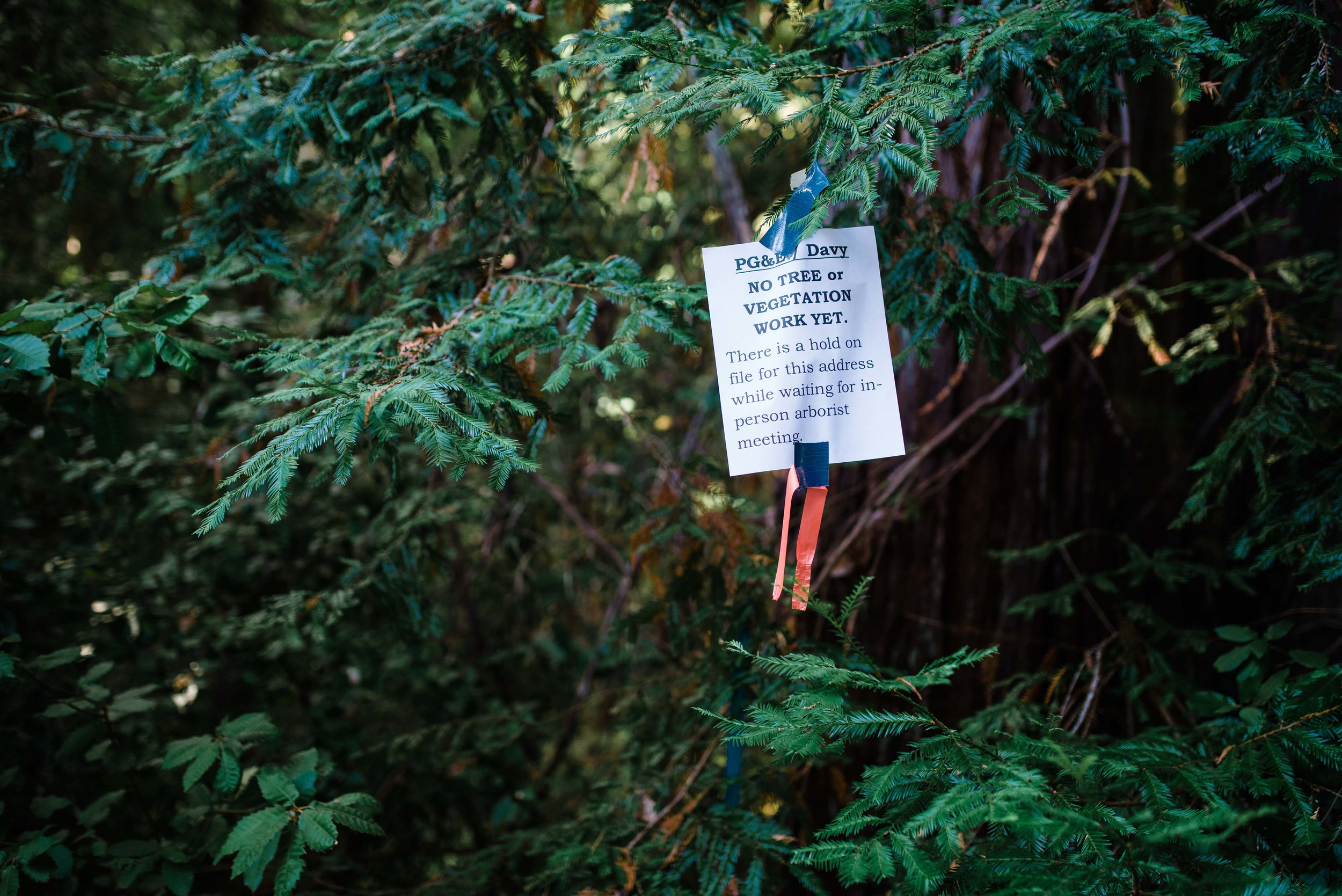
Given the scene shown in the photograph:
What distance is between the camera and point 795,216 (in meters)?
1.29

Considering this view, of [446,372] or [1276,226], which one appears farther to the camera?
[1276,226]

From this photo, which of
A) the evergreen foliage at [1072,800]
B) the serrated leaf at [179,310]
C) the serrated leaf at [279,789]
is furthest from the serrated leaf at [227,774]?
the evergreen foliage at [1072,800]

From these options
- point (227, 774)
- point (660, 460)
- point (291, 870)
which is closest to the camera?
point (291, 870)

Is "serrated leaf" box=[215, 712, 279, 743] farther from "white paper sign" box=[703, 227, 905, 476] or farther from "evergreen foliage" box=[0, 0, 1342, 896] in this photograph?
"white paper sign" box=[703, 227, 905, 476]

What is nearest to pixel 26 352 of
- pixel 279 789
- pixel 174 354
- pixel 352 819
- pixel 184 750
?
pixel 174 354

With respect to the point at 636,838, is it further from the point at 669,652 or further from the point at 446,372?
the point at 446,372

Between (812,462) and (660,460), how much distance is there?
2.82ft

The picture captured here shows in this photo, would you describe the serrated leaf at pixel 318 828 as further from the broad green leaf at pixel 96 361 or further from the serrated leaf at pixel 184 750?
the broad green leaf at pixel 96 361

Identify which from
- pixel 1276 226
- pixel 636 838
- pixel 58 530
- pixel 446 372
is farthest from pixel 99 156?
pixel 1276 226

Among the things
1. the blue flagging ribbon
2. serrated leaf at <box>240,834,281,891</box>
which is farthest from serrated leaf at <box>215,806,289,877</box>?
the blue flagging ribbon

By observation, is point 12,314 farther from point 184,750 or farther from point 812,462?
point 812,462

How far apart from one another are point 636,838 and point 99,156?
426 cm

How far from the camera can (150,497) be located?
2547 millimetres

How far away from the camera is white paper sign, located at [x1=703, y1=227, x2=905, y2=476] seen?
136 cm
